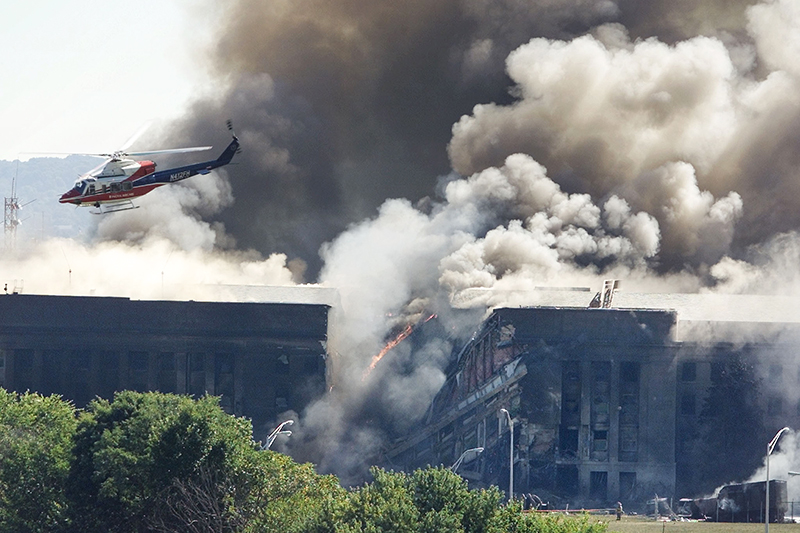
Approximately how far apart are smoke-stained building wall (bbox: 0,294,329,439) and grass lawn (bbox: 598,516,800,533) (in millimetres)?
26733

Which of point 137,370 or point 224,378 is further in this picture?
point 224,378

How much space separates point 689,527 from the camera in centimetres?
8650

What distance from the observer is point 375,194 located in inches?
5630

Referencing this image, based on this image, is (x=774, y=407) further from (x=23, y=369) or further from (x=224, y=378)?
(x=23, y=369)

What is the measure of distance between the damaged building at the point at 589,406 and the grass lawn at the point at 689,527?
50.7ft

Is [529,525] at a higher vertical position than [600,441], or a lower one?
lower

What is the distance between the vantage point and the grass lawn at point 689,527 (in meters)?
82.6

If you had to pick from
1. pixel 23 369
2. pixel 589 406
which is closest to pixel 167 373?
pixel 23 369

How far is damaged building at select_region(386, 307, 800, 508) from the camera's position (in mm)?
108062

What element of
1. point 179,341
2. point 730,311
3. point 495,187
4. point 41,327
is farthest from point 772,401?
point 41,327

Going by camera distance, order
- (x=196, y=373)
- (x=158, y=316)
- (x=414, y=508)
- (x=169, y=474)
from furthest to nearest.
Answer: (x=196, y=373), (x=158, y=316), (x=169, y=474), (x=414, y=508)

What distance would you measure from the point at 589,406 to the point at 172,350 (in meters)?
26.4

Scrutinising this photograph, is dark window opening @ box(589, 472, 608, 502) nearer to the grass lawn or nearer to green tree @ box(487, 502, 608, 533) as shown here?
the grass lawn

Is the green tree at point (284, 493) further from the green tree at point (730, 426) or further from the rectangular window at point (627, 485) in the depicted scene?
the green tree at point (730, 426)
